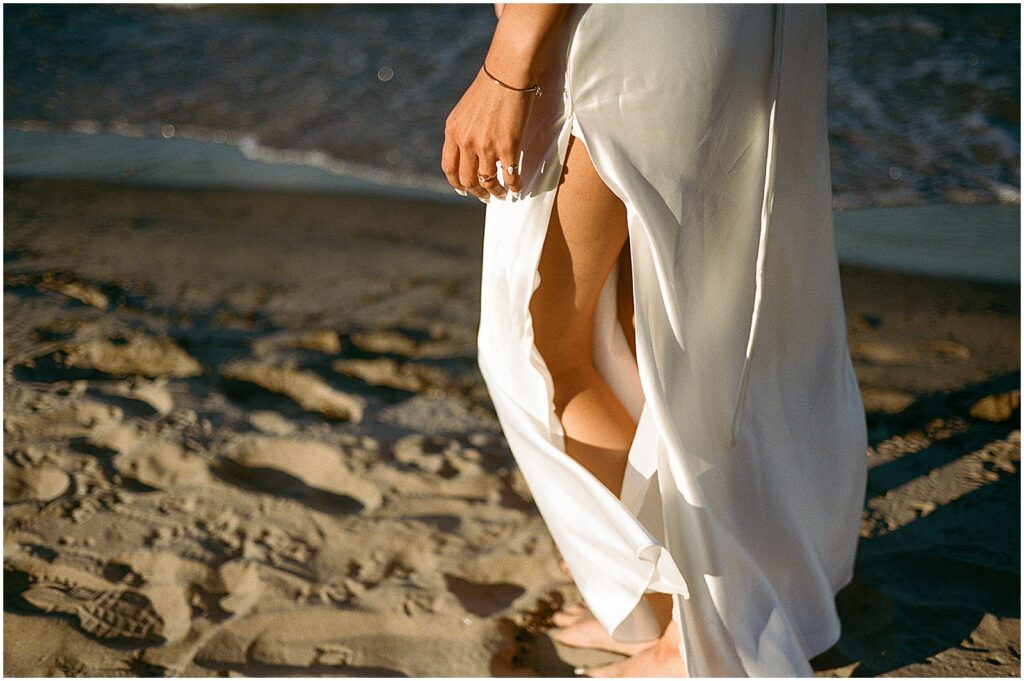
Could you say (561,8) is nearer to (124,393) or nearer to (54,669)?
(54,669)

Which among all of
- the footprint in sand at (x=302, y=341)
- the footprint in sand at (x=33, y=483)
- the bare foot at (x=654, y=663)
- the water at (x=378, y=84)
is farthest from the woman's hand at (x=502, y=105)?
the water at (x=378, y=84)

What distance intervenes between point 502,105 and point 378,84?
18.4 feet

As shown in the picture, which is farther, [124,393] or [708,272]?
[124,393]

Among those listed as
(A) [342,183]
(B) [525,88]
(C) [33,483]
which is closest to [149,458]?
(C) [33,483]

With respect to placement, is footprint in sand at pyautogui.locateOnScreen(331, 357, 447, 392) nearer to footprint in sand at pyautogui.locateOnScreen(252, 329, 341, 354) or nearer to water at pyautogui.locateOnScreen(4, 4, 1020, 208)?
footprint in sand at pyautogui.locateOnScreen(252, 329, 341, 354)

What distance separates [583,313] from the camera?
1.64 meters

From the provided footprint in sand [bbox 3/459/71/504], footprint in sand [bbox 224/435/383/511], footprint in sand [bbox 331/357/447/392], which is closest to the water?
footprint in sand [bbox 331/357/447/392]

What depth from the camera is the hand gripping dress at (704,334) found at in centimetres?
137

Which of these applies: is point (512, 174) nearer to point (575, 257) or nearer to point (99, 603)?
point (575, 257)

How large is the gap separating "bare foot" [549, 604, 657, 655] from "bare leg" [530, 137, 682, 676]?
75 millimetres

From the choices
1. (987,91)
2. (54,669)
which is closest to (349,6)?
(987,91)

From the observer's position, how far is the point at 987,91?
6.11m

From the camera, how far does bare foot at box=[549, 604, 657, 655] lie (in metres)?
1.92

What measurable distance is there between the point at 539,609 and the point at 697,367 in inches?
30.6
